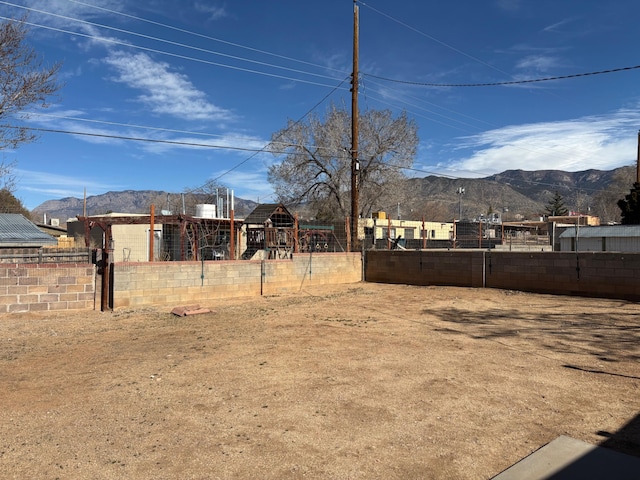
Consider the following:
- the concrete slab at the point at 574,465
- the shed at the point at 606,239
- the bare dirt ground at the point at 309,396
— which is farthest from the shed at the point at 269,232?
the shed at the point at 606,239

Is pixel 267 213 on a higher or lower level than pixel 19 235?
higher

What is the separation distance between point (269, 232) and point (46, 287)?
14.4m

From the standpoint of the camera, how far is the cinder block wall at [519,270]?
13207mm

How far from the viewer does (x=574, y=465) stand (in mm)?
3416

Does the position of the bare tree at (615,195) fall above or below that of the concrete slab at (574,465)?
above

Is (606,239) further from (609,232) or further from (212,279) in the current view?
(212,279)

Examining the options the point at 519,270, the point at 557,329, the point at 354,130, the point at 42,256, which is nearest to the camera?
the point at 557,329

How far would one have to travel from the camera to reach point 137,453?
3.76 meters

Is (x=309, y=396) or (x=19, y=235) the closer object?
(x=309, y=396)

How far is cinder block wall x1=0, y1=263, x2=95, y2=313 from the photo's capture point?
10688 millimetres

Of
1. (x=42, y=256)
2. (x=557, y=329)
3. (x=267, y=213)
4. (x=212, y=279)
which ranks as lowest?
(x=557, y=329)

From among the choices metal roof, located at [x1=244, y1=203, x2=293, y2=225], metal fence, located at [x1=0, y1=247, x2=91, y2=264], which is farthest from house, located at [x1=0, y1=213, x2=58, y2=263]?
metal roof, located at [x1=244, y1=203, x2=293, y2=225]

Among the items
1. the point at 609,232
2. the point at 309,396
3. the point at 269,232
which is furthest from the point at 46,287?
the point at 609,232

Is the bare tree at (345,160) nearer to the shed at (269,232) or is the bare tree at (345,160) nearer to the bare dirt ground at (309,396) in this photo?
the shed at (269,232)
